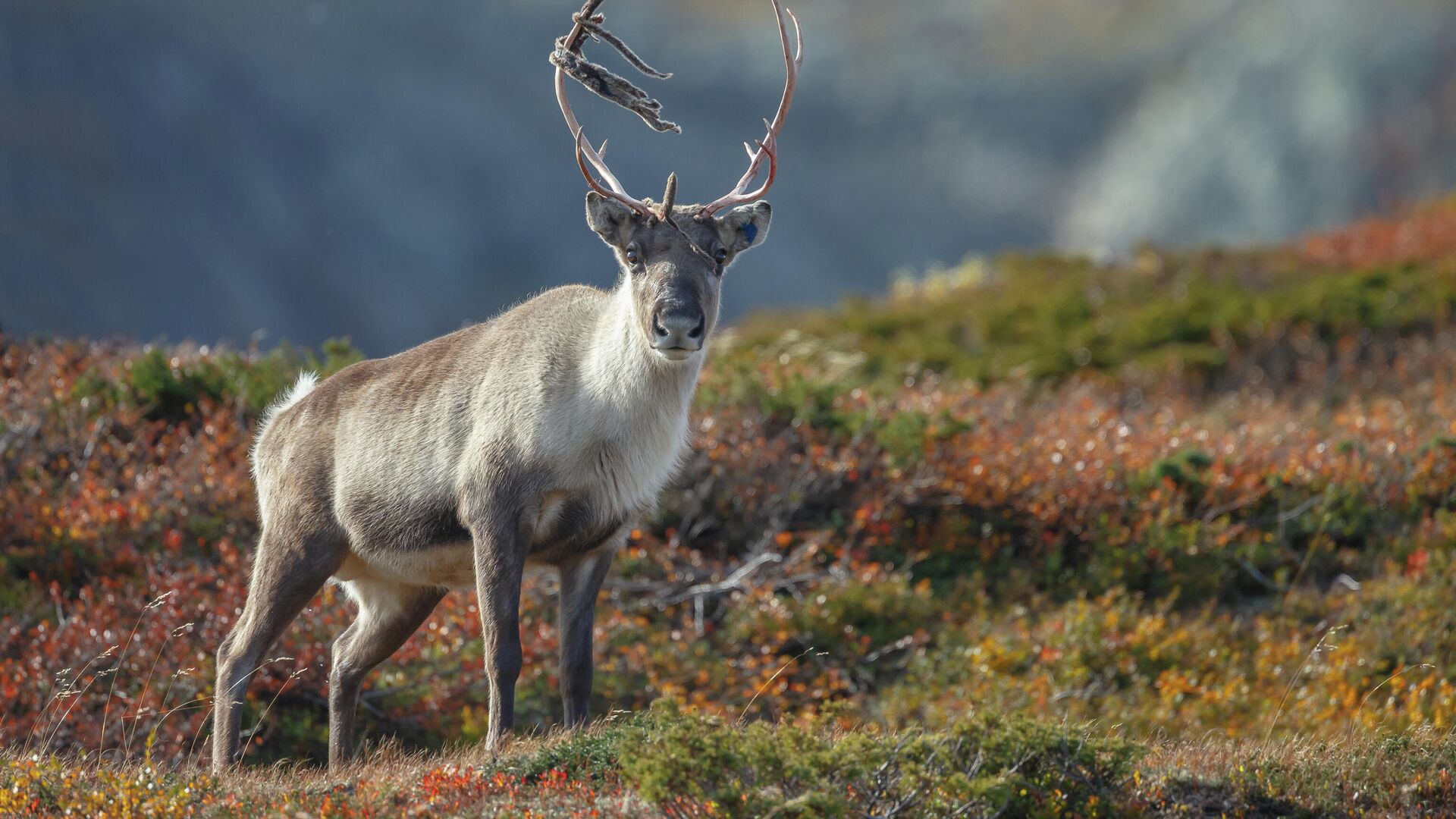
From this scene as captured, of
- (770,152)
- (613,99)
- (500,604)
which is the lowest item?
(500,604)

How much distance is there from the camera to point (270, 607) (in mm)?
6434

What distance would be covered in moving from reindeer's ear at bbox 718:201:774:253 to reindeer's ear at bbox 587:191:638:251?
436mm

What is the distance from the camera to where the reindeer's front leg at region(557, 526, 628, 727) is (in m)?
6.14

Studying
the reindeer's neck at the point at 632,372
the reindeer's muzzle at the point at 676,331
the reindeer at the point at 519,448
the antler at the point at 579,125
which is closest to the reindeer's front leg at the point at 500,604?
the reindeer at the point at 519,448

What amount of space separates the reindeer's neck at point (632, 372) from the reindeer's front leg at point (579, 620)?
618 mm

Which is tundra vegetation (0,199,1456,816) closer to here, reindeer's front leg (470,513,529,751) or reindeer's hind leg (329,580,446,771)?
reindeer's front leg (470,513,529,751)

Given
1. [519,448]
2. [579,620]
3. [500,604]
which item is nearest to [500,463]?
[519,448]

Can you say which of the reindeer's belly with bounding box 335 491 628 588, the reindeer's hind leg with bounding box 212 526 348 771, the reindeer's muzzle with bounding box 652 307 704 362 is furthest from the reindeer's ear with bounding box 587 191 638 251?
the reindeer's hind leg with bounding box 212 526 348 771

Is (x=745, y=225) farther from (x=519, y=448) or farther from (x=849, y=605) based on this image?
(x=849, y=605)

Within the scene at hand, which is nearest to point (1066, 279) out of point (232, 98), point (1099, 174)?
point (232, 98)

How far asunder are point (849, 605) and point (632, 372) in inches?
145

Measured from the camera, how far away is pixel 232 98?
29438 millimetres

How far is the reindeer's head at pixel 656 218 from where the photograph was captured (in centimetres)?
597

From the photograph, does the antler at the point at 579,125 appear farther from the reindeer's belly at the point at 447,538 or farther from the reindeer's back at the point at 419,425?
the reindeer's belly at the point at 447,538
